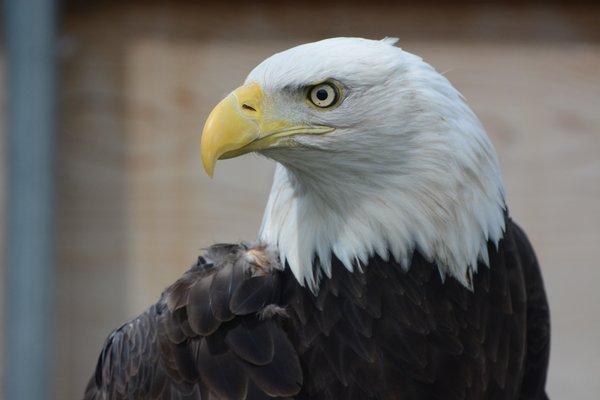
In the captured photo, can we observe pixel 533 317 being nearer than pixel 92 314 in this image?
Yes

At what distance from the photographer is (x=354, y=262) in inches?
84.0

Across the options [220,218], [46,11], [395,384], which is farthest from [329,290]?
[46,11]

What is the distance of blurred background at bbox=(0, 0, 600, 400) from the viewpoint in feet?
10.1

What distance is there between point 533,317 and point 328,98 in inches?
31.5

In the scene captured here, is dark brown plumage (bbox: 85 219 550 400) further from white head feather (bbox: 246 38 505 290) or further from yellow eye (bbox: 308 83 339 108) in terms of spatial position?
yellow eye (bbox: 308 83 339 108)

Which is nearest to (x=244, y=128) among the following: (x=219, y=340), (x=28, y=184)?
(x=219, y=340)

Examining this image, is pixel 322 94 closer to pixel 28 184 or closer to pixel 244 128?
pixel 244 128

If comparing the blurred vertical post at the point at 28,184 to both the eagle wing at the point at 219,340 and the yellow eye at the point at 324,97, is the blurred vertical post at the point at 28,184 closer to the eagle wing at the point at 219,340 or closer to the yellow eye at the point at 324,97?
the eagle wing at the point at 219,340

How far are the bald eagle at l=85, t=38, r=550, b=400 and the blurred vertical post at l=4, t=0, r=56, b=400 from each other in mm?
682

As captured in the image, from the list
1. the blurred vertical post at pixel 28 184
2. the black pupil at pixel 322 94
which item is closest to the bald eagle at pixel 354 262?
the black pupil at pixel 322 94

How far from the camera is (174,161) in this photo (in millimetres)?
3109

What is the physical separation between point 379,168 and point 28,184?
46.3 inches

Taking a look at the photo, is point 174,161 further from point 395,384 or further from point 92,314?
point 395,384

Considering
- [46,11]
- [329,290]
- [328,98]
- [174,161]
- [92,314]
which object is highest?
[46,11]
